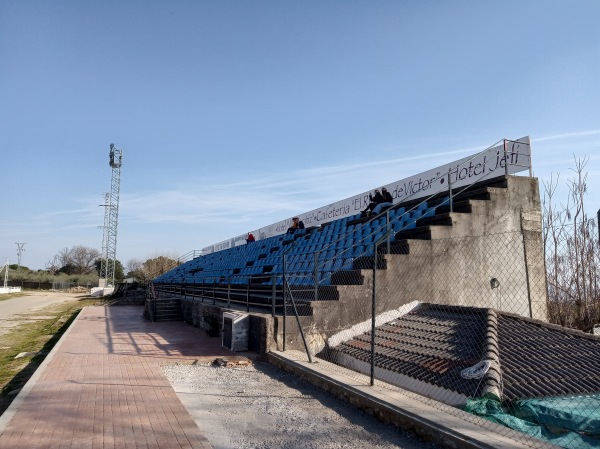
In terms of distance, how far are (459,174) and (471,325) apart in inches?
256

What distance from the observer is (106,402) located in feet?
19.7

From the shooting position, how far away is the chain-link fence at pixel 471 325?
5488 millimetres

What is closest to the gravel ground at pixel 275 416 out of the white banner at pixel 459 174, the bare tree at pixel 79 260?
the white banner at pixel 459 174

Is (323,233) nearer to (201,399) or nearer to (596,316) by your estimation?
(596,316)

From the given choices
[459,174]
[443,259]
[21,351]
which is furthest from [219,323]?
[459,174]

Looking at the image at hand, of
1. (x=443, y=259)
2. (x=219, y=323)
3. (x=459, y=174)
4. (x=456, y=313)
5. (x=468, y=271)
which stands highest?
(x=459, y=174)

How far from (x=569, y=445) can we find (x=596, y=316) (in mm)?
9944

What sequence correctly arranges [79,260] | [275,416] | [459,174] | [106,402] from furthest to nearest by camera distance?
1. [79,260]
2. [459,174]
3. [106,402]
4. [275,416]

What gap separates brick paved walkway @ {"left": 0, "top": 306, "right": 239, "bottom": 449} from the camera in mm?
4613

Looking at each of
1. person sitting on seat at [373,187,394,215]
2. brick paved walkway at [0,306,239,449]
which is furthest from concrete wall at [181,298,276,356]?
person sitting on seat at [373,187,394,215]

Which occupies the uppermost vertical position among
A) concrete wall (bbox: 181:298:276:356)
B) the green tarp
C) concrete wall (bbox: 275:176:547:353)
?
concrete wall (bbox: 275:176:547:353)

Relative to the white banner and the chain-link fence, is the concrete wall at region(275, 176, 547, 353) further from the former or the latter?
the white banner

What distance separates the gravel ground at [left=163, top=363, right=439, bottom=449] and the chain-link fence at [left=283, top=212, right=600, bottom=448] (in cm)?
73

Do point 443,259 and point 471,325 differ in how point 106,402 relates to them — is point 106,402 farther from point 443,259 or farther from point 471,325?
point 443,259
